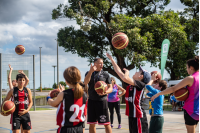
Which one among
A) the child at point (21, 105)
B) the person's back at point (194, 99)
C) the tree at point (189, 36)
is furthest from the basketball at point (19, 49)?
the tree at point (189, 36)

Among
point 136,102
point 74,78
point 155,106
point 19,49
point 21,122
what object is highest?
point 19,49

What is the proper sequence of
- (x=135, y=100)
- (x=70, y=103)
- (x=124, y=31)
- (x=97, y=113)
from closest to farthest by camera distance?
(x=70, y=103) → (x=135, y=100) → (x=97, y=113) → (x=124, y=31)

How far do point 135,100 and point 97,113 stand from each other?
1298mm

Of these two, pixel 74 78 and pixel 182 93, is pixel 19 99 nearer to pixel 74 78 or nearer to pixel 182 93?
pixel 74 78

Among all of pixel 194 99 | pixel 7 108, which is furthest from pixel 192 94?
pixel 7 108

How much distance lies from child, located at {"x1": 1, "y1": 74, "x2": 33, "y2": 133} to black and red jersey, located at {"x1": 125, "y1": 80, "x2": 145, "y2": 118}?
241 centimetres

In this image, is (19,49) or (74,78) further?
(19,49)

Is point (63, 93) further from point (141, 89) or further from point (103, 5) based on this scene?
point (103, 5)

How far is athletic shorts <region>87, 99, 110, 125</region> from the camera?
555 centimetres

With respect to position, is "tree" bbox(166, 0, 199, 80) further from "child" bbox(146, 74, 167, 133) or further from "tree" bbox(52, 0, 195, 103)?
"child" bbox(146, 74, 167, 133)

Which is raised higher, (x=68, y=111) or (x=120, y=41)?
(x=120, y=41)

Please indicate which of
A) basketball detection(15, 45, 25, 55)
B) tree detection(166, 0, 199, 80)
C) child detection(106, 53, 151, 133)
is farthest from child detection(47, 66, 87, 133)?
tree detection(166, 0, 199, 80)

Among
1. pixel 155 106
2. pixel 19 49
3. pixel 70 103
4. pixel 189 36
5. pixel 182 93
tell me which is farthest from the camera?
pixel 189 36

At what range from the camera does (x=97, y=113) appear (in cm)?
561
